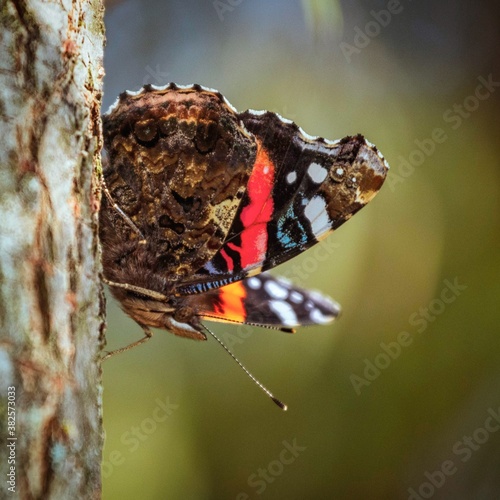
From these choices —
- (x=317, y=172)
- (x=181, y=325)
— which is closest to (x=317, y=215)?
(x=317, y=172)

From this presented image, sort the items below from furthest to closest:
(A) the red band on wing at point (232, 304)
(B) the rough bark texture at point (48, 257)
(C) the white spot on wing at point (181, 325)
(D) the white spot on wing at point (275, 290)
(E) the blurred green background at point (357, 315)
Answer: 1. (E) the blurred green background at point (357, 315)
2. (D) the white spot on wing at point (275, 290)
3. (A) the red band on wing at point (232, 304)
4. (C) the white spot on wing at point (181, 325)
5. (B) the rough bark texture at point (48, 257)

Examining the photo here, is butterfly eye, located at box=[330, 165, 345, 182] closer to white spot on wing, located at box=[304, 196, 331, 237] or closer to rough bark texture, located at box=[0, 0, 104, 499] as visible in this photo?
white spot on wing, located at box=[304, 196, 331, 237]

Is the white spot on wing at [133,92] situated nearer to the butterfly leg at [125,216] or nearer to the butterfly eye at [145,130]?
the butterfly eye at [145,130]

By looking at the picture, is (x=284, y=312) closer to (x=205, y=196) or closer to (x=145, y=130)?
(x=205, y=196)

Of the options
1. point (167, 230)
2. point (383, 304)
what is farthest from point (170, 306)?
point (383, 304)

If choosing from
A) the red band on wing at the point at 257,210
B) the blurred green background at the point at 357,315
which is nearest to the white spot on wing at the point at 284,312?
the red band on wing at the point at 257,210


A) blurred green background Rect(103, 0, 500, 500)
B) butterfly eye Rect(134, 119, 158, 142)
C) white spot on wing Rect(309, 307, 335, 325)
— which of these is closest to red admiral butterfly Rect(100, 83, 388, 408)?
butterfly eye Rect(134, 119, 158, 142)
